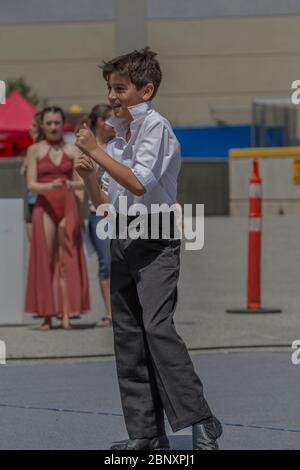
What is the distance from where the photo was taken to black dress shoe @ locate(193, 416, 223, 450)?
6.37 meters

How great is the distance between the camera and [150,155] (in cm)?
630

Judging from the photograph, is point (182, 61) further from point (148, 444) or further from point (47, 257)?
point (148, 444)

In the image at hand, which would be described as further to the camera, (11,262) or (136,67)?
(11,262)

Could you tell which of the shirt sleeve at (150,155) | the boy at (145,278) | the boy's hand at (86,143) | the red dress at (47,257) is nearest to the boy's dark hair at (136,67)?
the boy at (145,278)

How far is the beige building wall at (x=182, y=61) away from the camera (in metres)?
66.5

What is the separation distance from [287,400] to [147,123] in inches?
105

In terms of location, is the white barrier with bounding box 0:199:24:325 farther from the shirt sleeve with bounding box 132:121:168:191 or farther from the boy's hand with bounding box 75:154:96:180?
the shirt sleeve with bounding box 132:121:168:191

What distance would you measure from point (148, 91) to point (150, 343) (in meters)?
1.10

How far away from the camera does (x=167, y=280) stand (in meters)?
6.41

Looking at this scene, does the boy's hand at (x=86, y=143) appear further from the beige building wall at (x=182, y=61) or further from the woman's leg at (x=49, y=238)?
the beige building wall at (x=182, y=61)

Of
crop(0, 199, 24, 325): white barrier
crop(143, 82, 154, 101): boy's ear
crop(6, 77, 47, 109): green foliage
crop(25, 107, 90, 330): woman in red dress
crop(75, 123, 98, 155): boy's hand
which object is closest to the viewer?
crop(75, 123, 98, 155): boy's hand

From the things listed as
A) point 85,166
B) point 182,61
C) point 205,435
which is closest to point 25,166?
point 85,166

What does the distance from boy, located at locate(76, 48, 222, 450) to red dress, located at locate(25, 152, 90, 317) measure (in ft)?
18.3

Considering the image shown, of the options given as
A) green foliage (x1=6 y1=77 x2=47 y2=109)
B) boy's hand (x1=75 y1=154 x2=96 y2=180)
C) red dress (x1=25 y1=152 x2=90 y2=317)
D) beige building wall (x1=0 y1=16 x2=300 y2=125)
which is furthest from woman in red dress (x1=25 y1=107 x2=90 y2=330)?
beige building wall (x1=0 y1=16 x2=300 y2=125)
